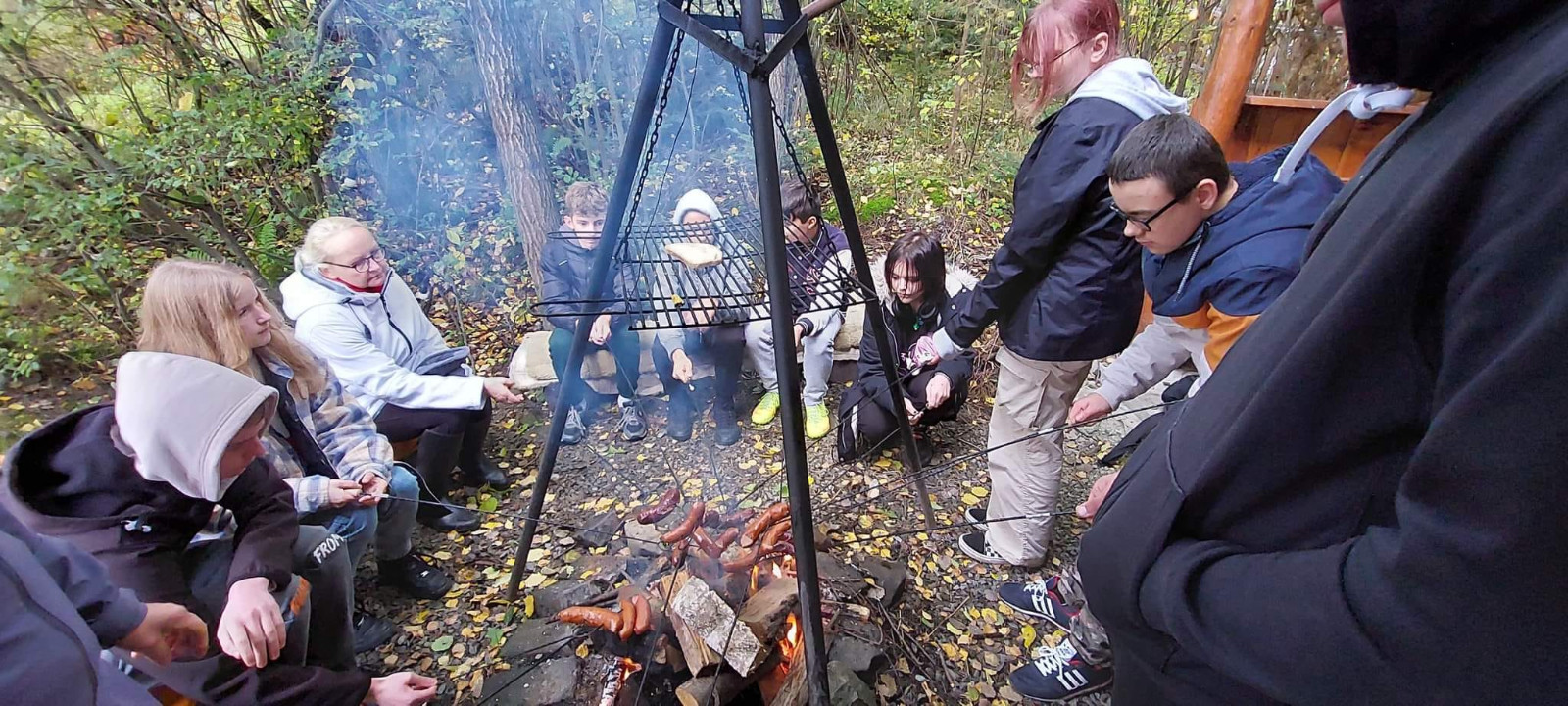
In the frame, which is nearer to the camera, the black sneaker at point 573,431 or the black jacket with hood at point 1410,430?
the black jacket with hood at point 1410,430

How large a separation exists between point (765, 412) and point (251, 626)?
2.42m

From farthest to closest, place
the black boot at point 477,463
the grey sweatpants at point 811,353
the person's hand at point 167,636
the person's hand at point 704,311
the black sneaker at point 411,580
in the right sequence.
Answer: the grey sweatpants at point 811,353 < the black boot at point 477,463 < the black sneaker at point 411,580 < the person's hand at point 704,311 < the person's hand at point 167,636

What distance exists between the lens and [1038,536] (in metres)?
2.46

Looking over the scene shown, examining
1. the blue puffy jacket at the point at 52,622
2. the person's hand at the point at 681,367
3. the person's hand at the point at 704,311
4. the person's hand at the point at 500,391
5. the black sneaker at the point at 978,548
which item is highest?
the person's hand at the point at 704,311

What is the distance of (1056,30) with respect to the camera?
1889 millimetres

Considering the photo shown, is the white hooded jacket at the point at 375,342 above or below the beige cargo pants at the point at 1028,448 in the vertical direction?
above

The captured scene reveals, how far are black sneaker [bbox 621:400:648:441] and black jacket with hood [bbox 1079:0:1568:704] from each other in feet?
9.82

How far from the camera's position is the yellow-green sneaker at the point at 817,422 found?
353 cm

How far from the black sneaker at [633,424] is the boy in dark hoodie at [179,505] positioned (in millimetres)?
1875

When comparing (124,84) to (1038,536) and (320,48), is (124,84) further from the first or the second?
(1038,536)

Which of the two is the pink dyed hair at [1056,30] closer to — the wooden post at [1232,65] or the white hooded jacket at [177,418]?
the wooden post at [1232,65]

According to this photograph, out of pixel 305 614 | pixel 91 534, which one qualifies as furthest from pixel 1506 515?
pixel 305 614

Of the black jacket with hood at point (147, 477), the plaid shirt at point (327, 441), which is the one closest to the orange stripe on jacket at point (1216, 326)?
the black jacket with hood at point (147, 477)

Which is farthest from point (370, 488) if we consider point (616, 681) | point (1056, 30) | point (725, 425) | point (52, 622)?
point (1056, 30)
